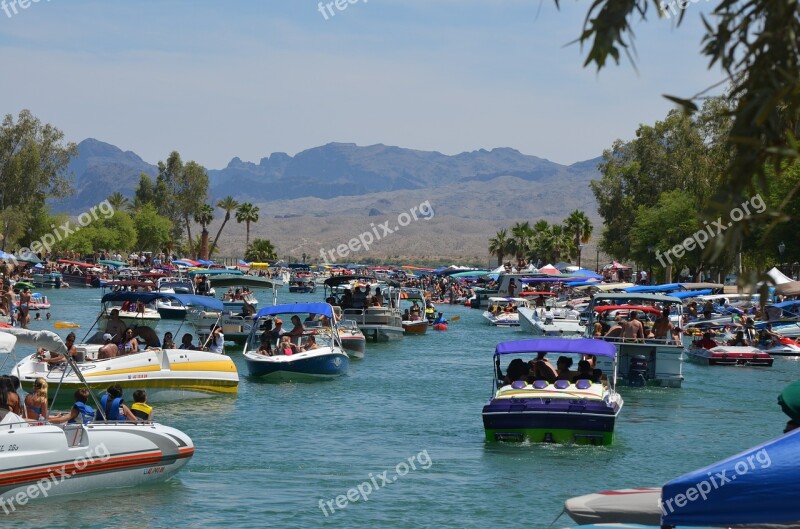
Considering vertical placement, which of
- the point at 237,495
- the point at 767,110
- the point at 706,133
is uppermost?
the point at 706,133

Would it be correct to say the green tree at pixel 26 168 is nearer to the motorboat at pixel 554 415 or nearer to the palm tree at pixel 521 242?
the palm tree at pixel 521 242

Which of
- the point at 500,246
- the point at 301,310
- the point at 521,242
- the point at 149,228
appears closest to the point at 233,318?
the point at 301,310

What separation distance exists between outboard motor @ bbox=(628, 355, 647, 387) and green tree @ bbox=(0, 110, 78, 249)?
88763mm

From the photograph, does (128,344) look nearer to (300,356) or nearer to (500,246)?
(300,356)

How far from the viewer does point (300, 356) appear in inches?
1304

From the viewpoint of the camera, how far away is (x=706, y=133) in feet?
260

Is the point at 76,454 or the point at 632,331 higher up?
the point at 632,331

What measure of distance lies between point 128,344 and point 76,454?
11.0m

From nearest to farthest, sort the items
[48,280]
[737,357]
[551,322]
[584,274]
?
[737,357] < [551,322] < [584,274] < [48,280]

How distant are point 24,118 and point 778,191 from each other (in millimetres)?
79696

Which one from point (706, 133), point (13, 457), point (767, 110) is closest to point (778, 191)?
point (706, 133)

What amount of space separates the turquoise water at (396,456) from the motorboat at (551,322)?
696 inches

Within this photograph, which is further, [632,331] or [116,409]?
[632,331]

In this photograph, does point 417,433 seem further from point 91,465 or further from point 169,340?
point 91,465
